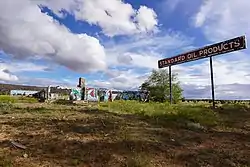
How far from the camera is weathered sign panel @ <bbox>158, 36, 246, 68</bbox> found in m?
17.8

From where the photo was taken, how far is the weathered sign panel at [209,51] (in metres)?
17.8

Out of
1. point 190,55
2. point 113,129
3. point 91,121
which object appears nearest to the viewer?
point 113,129

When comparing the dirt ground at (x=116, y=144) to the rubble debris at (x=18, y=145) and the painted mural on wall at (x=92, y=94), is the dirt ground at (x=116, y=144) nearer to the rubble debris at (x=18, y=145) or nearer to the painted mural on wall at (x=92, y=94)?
the rubble debris at (x=18, y=145)

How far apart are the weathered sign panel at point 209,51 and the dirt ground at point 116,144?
8.07m

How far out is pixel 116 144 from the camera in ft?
26.5

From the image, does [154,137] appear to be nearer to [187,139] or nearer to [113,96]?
[187,139]

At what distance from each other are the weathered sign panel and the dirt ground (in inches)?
318

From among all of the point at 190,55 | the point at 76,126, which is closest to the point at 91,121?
the point at 76,126

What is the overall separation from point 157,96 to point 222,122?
2961 centimetres

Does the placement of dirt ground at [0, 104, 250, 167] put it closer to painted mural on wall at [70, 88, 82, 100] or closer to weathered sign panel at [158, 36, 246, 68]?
weathered sign panel at [158, 36, 246, 68]

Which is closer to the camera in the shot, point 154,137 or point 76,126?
point 154,137

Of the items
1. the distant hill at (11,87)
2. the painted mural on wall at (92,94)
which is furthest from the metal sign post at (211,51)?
the distant hill at (11,87)

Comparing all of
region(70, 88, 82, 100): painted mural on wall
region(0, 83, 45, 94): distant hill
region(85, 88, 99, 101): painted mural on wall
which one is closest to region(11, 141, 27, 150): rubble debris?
region(70, 88, 82, 100): painted mural on wall

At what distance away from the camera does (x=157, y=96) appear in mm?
42281
